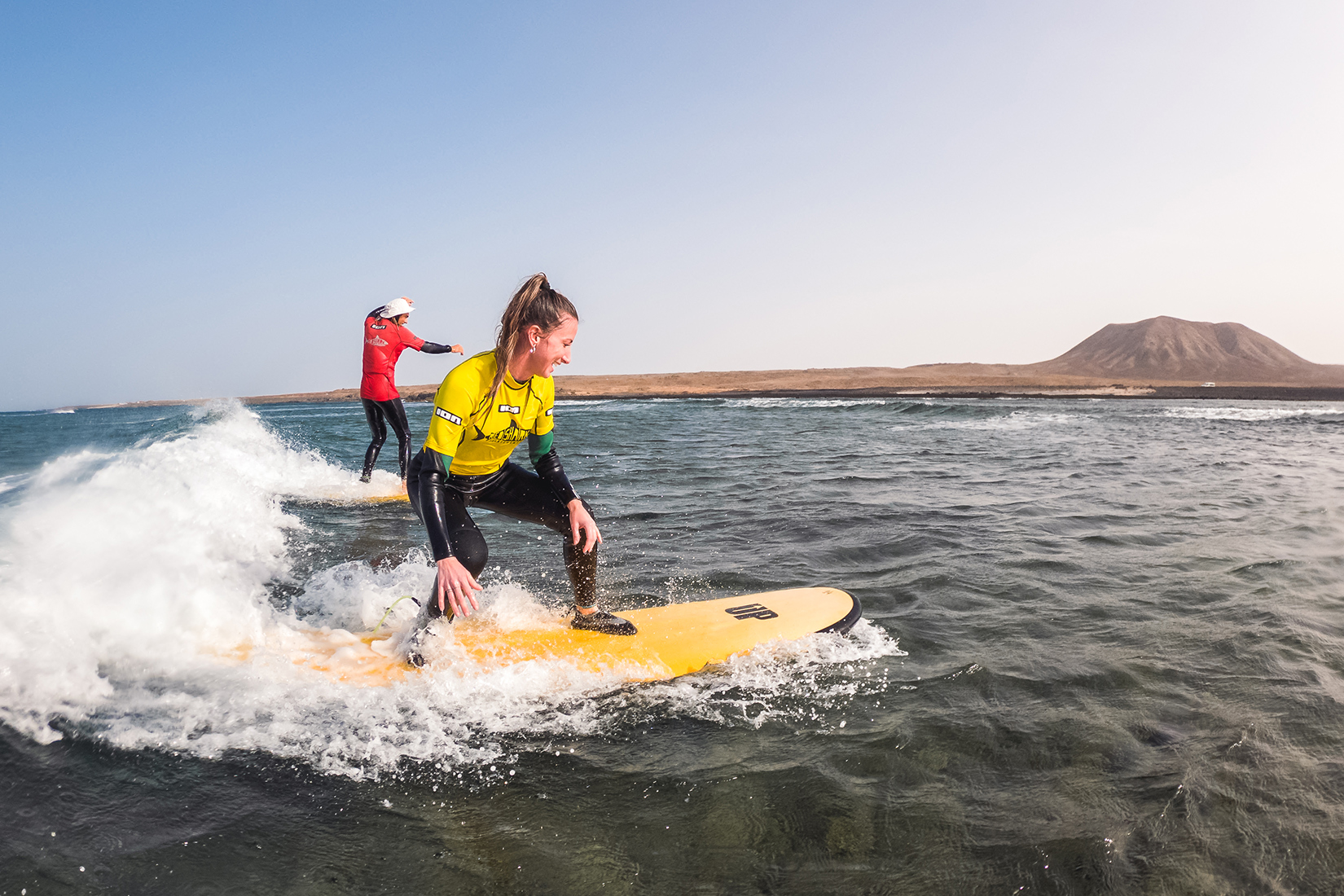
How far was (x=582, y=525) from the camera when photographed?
12.5ft

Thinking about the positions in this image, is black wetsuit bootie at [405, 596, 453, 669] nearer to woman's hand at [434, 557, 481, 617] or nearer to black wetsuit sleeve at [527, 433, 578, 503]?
woman's hand at [434, 557, 481, 617]

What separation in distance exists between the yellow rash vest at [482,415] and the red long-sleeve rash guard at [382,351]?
544 centimetres

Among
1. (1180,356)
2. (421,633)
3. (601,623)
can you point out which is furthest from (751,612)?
(1180,356)

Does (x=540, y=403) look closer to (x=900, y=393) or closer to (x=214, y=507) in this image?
(x=214, y=507)

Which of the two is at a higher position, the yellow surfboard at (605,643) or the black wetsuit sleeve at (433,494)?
the black wetsuit sleeve at (433,494)

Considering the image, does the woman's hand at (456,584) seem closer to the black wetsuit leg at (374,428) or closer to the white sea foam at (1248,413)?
the black wetsuit leg at (374,428)

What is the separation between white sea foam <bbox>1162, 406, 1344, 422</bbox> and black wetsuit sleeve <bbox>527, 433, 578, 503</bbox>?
93.6 ft

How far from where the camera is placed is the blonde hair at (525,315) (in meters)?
3.39

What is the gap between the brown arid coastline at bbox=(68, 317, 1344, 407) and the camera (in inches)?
1823

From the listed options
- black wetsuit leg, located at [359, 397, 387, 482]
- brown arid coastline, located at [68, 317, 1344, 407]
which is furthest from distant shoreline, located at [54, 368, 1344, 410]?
black wetsuit leg, located at [359, 397, 387, 482]

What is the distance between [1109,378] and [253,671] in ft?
258

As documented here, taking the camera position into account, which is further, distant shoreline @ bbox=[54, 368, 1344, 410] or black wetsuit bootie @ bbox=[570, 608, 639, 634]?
distant shoreline @ bbox=[54, 368, 1344, 410]

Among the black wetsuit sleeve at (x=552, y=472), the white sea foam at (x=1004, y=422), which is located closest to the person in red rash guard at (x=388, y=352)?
the black wetsuit sleeve at (x=552, y=472)

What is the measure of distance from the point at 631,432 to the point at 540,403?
18.9 metres
